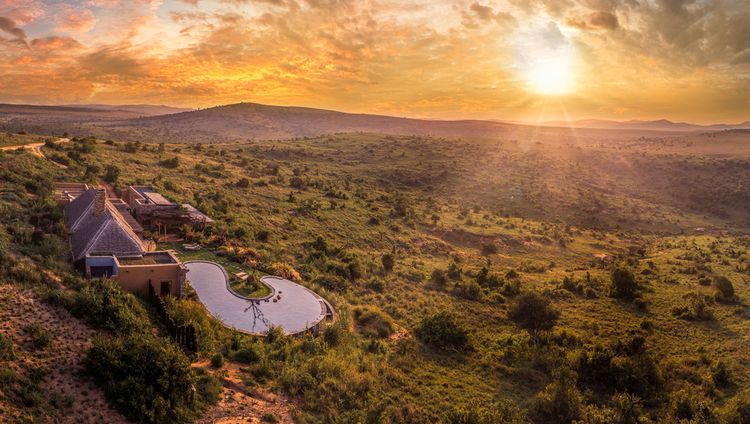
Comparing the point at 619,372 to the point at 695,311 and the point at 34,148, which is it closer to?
the point at 695,311

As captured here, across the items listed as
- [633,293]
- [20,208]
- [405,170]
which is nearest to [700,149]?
[405,170]

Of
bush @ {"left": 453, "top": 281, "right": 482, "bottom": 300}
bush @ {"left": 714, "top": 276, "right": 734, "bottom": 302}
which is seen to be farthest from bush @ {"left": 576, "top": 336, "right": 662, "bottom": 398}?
bush @ {"left": 714, "top": 276, "right": 734, "bottom": 302}

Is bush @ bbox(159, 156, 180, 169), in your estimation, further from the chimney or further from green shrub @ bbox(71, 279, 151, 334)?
green shrub @ bbox(71, 279, 151, 334)

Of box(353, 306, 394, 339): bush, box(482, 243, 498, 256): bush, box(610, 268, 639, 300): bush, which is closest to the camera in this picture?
box(353, 306, 394, 339): bush

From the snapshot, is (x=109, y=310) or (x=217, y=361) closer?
(x=109, y=310)

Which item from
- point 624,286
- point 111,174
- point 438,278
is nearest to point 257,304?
point 438,278
